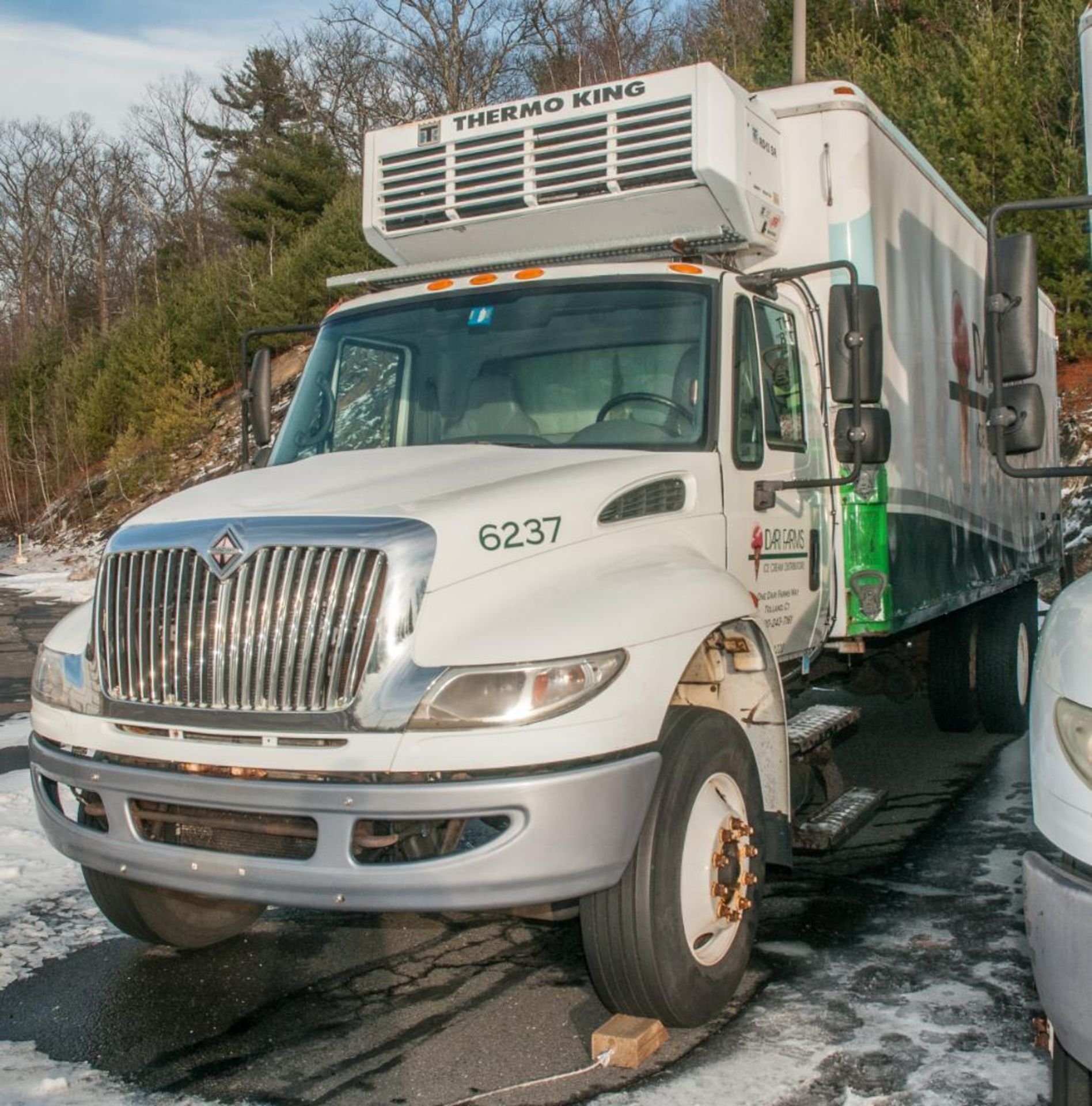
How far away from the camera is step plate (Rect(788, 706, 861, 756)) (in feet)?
17.5

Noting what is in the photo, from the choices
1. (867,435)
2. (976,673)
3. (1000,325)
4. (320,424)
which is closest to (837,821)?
(867,435)

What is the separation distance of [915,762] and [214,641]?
5781 millimetres

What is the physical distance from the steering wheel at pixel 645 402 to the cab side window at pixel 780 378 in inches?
20.7

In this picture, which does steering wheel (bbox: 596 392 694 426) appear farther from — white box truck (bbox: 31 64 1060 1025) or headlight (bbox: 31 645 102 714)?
headlight (bbox: 31 645 102 714)

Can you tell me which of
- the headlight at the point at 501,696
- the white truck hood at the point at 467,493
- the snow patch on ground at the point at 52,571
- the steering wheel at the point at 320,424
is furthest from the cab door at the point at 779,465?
the snow patch on ground at the point at 52,571

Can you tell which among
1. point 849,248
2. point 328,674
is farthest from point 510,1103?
point 849,248

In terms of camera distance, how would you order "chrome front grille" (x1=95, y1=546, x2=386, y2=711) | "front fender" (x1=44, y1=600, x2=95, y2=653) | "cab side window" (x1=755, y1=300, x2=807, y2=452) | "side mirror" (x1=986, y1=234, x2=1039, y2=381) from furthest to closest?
"cab side window" (x1=755, y1=300, x2=807, y2=452), "front fender" (x1=44, y1=600, x2=95, y2=653), "chrome front grille" (x1=95, y1=546, x2=386, y2=711), "side mirror" (x1=986, y1=234, x2=1039, y2=381)

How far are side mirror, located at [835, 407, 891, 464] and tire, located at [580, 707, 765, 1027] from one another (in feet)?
4.00

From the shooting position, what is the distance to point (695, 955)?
13.2 ft

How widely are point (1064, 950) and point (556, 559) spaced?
1.83m

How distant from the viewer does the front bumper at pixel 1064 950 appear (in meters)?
2.66

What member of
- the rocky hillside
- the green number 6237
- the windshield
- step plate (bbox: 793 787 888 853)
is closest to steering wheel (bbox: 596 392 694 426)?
the windshield

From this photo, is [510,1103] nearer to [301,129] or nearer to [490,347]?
[490,347]

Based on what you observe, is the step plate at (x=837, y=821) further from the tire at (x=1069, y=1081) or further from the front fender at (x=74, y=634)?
the front fender at (x=74, y=634)
